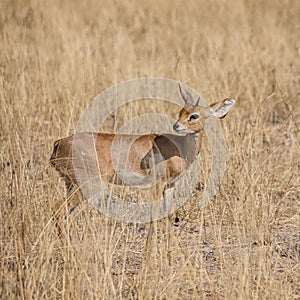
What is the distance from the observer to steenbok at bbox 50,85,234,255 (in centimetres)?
460

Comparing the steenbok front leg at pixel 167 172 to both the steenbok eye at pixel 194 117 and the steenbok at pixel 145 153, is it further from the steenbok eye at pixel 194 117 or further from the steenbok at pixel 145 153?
the steenbok eye at pixel 194 117

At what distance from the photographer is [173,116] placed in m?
6.86

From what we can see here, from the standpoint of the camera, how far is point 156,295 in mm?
3355

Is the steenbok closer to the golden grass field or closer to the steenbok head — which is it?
the steenbok head

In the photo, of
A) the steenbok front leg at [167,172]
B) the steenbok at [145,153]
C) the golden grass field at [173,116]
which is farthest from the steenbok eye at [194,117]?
the golden grass field at [173,116]

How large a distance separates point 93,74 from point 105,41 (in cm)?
209

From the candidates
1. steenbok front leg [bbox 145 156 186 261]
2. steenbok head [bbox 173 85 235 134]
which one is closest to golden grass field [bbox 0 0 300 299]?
steenbok front leg [bbox 145 156 186 261]

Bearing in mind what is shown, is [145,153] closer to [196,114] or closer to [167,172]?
[167,172]

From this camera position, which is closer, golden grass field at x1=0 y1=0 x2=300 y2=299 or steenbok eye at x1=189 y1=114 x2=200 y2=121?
golden grass field at x1=0 y1=0 x2=300 y2=299

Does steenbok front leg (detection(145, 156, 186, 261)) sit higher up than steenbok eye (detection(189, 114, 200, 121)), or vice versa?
steenbok eye (detection(189, 114, 200, 121))

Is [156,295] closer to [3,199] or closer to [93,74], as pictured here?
[3,199]

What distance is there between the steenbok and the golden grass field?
17cm

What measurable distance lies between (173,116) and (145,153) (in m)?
2.12

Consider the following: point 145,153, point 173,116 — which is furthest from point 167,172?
point 173,116
